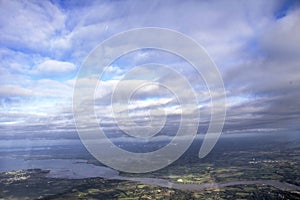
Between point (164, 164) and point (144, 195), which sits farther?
point (164, 164)

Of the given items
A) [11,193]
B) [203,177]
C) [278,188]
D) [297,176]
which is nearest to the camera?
[278,188]

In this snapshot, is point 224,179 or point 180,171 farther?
point 180,171

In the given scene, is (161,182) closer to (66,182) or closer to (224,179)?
(224,179)

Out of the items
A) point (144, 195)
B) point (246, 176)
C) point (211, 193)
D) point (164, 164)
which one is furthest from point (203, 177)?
point (164, 164)

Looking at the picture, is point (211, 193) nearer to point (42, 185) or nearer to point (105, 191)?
point (105, 191)

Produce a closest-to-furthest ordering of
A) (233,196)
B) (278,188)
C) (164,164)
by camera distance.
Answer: (233,196), (278,188), (164,164)

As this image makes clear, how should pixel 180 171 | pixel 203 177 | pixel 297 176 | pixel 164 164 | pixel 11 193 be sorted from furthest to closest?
pixel 164 164
pixel 180 171
pixel 203 177
pixel 297 176
pixel 11 193

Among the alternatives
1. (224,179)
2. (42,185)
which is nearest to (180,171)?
(224,179)

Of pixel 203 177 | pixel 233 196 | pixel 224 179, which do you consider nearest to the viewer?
pixel 233 196
